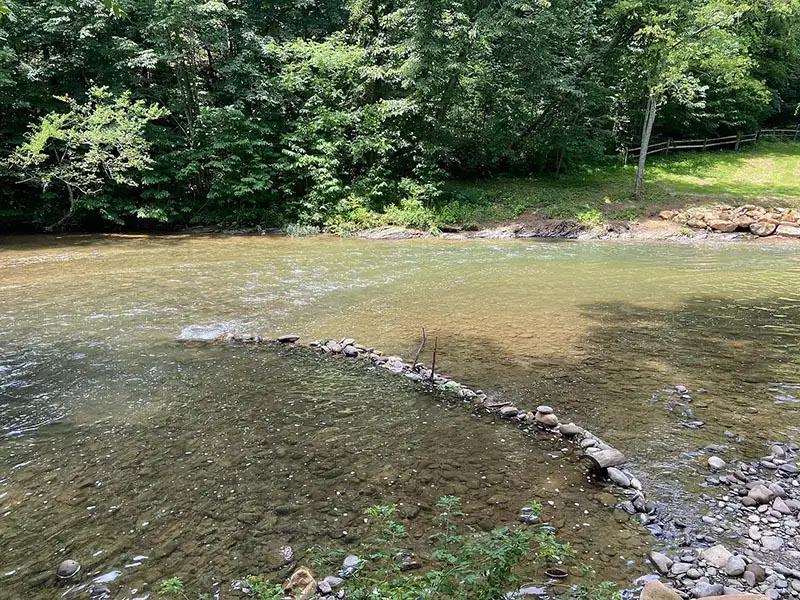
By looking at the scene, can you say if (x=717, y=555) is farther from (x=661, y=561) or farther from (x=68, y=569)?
(x=68, y=569)

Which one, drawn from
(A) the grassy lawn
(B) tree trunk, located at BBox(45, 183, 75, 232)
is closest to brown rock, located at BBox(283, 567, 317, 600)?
(A) the grassy lawn

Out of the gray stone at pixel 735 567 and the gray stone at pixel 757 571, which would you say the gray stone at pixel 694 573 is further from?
the gray stone at pixel 757 571

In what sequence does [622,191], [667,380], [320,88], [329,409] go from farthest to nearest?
1. [622,191]
2. [320,88]
3. [667,380]
4. [329,409]

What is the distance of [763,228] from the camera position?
19.0 m

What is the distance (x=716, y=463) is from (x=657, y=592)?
6.96ft

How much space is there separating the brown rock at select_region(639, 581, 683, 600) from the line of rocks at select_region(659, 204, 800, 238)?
19.8 m

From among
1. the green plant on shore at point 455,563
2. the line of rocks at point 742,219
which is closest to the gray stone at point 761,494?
the green plant on shore at point 455,563

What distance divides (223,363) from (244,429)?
208cm

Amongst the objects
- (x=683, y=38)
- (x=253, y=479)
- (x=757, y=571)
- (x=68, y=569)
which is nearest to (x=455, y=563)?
(x=757, y=571)

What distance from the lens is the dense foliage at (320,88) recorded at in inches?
747

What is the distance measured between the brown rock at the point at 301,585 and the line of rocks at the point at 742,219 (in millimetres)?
20767

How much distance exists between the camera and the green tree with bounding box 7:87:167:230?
16.7 m

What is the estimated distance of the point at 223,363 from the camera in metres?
7.10

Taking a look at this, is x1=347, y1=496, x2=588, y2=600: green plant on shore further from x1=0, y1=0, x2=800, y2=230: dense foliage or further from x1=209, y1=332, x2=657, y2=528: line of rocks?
x1=0, y1=0, x2=800, y2=230: dense foliage
